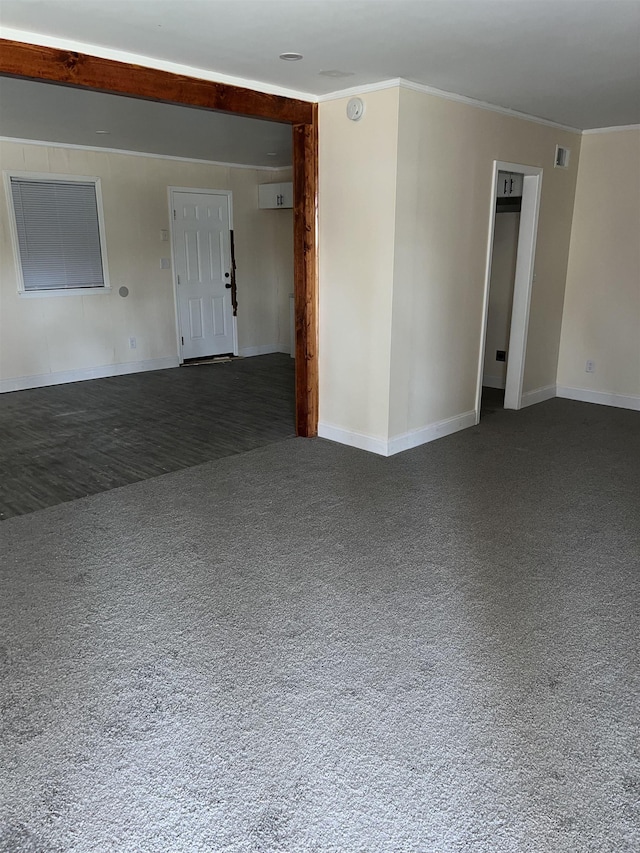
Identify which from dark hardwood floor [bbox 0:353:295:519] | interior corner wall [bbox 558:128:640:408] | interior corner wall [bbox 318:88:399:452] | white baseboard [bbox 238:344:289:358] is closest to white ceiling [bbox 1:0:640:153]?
interior corner wall [bbox 318:88:399:452]

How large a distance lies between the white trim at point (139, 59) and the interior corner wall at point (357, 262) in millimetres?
523

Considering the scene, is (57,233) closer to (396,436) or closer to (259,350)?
(259,350)

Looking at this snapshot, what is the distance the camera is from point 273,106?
13.1 feet

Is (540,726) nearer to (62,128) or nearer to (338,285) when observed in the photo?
A: (338,285)

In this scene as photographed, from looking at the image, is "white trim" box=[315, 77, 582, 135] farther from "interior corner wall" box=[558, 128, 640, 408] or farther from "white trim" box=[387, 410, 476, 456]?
"white trim" box=[387, 410, 476, 456]

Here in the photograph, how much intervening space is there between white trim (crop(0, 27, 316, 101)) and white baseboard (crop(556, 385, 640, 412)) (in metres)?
3.68

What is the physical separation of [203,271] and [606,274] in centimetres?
450

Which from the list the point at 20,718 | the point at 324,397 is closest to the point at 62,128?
the point at 324,397

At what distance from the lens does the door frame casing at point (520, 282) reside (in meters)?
4.92

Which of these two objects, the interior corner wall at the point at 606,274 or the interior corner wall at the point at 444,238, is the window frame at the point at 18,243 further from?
the interior corner wall at the point at 606,274

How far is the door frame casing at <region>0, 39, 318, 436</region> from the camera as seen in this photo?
3.01 metres

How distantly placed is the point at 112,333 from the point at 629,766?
637 centimetres

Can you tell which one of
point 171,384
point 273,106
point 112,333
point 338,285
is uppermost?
point 273,106

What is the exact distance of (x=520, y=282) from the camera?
17.9ft
